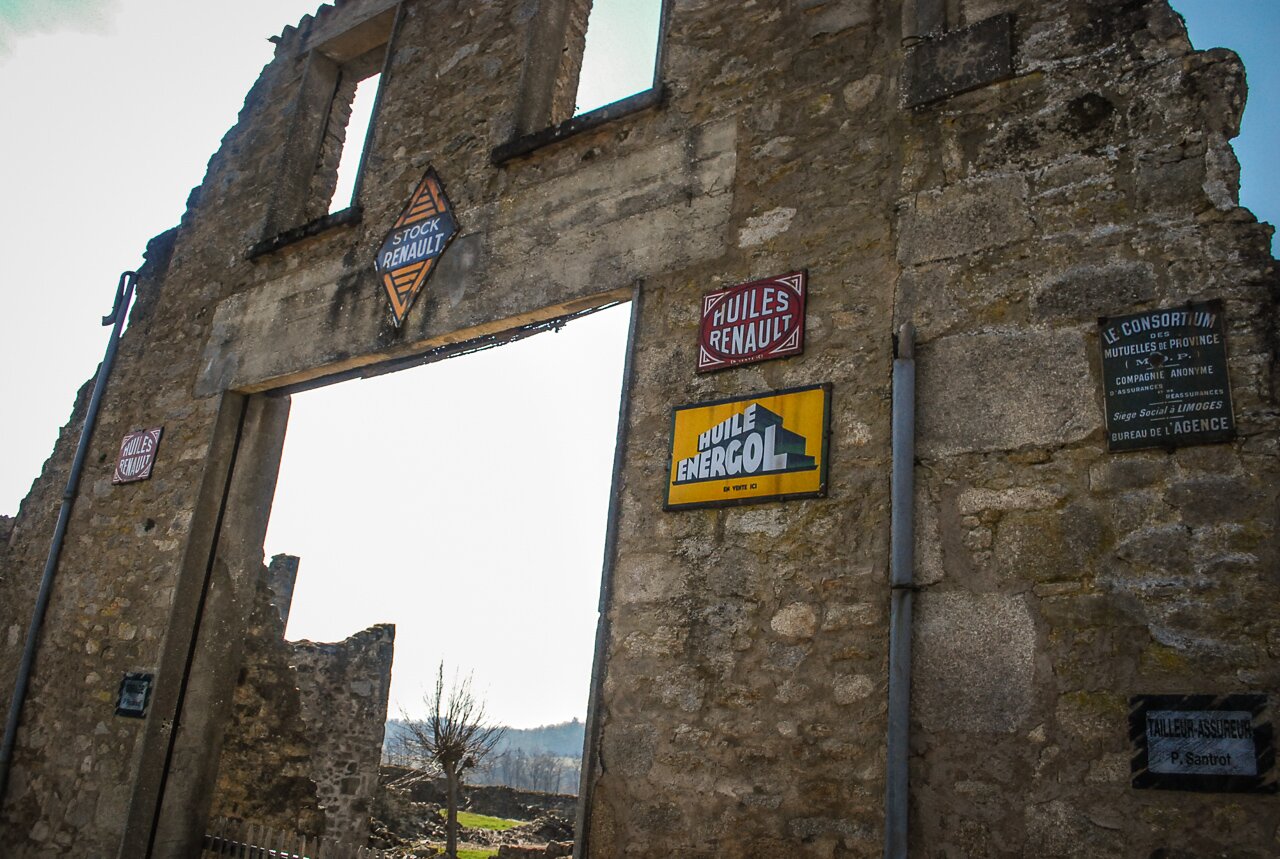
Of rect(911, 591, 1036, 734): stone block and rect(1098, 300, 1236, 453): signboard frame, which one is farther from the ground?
rect(1098, 300, 1236, 453): signboard frame

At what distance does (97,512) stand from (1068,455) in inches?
262

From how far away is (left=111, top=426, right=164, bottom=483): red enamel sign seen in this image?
686 centimetres

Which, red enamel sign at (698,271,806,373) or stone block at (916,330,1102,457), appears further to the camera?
red enamel sign at (698,271,806,373)

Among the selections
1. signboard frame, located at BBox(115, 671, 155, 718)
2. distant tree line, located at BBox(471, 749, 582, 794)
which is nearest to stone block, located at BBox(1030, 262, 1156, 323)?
signboard frame, located at BBox(115, 671, 155, 718)

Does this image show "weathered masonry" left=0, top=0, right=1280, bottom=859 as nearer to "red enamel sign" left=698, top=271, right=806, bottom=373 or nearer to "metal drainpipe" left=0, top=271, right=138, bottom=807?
"red enamel sign" left=698, top=271, right=806, bottom=373

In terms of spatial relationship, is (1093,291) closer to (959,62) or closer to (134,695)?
(959,62)

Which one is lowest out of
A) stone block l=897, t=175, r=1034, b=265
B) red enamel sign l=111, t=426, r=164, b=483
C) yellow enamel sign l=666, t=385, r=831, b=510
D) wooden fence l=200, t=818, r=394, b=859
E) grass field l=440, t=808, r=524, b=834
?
grass field l=440, t=808, r=524, b=834

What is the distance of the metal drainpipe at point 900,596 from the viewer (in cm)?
323

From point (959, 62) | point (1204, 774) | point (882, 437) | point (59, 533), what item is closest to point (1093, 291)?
point (882, 437)

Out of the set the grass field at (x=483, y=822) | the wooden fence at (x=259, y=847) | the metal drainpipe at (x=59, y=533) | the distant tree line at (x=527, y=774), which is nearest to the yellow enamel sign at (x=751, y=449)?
the wooden fence at (x=259, y=847)

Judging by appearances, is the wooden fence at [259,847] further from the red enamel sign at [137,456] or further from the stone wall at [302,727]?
the red enamel sign at [137,456]

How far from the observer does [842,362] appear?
4012 mm

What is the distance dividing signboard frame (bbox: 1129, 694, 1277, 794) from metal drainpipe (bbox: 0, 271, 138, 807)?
274 inches

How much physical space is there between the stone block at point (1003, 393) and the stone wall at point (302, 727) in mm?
6693
